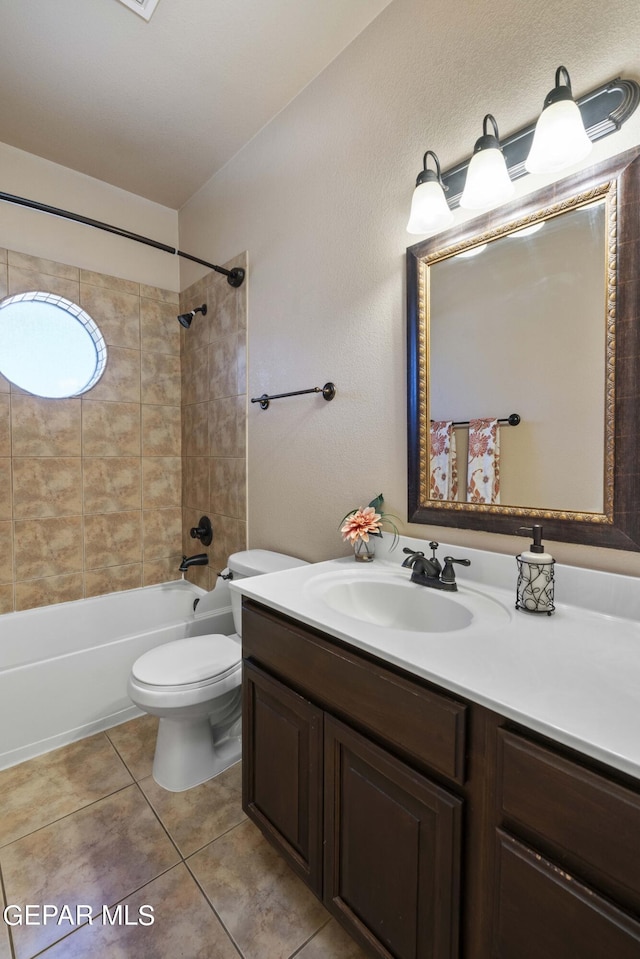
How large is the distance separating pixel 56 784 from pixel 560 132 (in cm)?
255

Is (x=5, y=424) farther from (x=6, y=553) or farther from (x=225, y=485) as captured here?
(x=225, y=485)

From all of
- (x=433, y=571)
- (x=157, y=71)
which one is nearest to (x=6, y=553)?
(x=433, y=571)

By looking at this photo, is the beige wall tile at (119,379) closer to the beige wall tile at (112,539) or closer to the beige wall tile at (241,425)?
the beige wall tile at (112,539)

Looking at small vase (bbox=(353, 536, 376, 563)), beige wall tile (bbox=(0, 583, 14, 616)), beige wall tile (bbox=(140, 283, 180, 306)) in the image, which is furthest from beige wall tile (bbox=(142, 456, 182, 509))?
small vase (bbox=(353, 536, 376, 563))

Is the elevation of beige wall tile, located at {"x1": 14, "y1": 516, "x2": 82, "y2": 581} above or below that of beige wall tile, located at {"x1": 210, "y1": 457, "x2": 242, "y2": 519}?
below

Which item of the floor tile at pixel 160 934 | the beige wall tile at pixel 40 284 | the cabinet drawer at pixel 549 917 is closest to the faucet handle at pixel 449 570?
the cabinet drawer at pixel 549 917

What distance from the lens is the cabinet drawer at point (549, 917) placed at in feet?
1.73

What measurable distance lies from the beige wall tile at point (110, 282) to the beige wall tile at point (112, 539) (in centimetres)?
133

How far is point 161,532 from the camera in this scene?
2.71m

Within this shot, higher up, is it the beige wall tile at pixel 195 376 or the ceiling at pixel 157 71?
the ceiling at pixel 157 71

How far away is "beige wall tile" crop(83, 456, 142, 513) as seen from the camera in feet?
7.98

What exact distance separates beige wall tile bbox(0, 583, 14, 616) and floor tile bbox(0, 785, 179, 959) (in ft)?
3.82

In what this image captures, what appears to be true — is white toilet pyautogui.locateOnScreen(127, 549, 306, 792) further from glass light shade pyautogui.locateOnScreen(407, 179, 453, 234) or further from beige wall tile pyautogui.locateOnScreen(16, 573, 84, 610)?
glass light shade pyautogui.locateOnScreen(407, 179, 453, 234)

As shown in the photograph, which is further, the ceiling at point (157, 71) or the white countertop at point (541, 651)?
the ceiling at point (157, 71)
